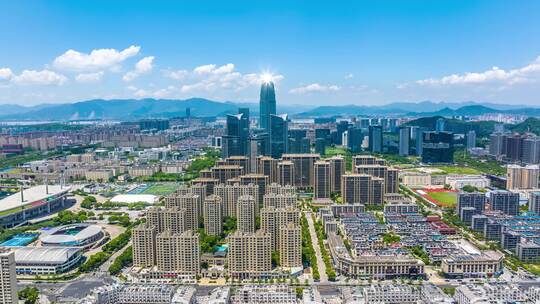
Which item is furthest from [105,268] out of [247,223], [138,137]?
[138,137]

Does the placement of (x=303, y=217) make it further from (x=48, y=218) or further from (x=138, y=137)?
(x=138, y=137)

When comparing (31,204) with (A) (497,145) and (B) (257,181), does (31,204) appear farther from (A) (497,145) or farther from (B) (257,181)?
(A) (497,145)

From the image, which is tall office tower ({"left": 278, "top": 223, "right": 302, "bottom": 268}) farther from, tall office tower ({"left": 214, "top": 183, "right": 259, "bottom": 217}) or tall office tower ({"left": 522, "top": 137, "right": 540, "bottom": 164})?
tall office tower ({"left": 522, "top": 137, "right": 540, "bottom": 164})

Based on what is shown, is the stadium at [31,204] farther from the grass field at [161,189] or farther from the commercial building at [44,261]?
the commercial building at [44,261]

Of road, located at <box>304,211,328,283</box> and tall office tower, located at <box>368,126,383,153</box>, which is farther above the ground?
tall office tower, located at <box>368,126,383,153</box>

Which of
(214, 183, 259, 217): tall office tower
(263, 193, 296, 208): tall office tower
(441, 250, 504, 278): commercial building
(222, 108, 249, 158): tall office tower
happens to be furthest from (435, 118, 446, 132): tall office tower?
(441, 250, 504, 278): commercial building

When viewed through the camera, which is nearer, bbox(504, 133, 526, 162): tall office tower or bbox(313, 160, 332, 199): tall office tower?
bbox(313, 160, 332, 199): tall office tower
